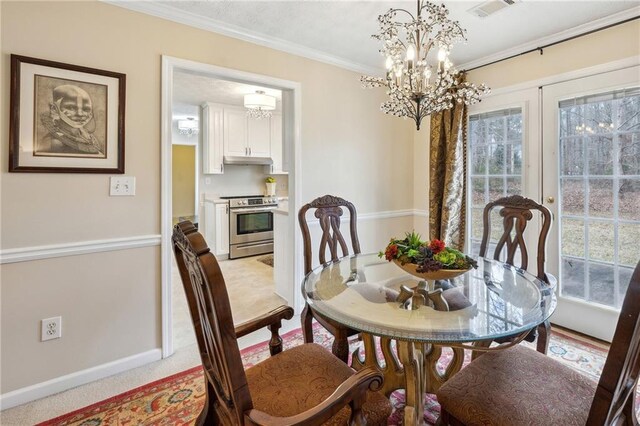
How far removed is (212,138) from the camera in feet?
16.7

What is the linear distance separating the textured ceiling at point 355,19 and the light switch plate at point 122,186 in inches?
47.3

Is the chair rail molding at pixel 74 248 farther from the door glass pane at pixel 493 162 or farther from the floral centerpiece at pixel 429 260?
the door glass pane at pixel 493 162

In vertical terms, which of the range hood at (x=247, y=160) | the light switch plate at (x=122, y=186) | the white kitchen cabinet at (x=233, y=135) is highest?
the white kitchen cabinet at (x=233, y=135)

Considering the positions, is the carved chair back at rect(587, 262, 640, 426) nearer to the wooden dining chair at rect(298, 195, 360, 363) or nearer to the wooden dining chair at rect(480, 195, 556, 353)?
the wooden dining chair at rect(480, 195, 556, 353)

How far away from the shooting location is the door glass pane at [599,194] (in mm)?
2375

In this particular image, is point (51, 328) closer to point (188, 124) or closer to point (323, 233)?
point (323, 233)

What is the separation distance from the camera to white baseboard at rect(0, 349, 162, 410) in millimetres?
1823

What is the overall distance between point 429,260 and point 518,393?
0.57 metres

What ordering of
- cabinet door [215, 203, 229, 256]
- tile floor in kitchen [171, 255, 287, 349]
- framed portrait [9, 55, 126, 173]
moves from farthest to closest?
cabinet door [215, 203, 229, 256] < tile floor in kitchen [171, 255, 287, 349] < framed portrait [9, 55, 126, 173]

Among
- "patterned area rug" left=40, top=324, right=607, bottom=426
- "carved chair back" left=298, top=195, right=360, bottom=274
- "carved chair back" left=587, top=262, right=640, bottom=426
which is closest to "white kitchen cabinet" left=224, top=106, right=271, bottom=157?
"carved chair back" left=298, top=195, right=360, bottom=274

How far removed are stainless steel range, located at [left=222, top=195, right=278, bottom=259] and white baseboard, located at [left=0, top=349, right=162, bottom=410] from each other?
3.03 metres

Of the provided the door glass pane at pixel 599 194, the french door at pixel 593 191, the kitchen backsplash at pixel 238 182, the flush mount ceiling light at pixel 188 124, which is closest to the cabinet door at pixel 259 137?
the kitchen backsplash at pixel 238 182

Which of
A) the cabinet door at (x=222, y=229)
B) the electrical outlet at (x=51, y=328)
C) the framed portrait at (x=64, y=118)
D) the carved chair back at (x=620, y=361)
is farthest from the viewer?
the cabinet door at (x=222, y=229)

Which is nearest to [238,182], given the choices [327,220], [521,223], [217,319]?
[327,220]
